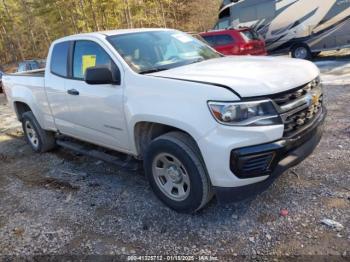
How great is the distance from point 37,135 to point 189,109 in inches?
153

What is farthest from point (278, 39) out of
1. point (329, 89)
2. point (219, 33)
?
point (329, 89)

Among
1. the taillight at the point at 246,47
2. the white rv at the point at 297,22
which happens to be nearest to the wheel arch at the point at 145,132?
the taillight at the point at 246,47

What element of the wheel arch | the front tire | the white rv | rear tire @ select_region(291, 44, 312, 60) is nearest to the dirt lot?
the front tire

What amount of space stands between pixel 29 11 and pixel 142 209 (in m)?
41.8

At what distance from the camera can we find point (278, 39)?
1519 centimetres

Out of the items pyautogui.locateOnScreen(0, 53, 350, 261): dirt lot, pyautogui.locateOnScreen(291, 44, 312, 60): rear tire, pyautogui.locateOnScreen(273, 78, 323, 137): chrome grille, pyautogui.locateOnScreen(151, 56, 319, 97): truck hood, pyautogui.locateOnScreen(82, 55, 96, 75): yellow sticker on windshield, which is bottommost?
pyautogui.locateOnScreen(291, 44, 312, 60): rear tire

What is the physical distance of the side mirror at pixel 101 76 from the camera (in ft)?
11.8

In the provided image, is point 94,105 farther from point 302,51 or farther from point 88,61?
point 302,51

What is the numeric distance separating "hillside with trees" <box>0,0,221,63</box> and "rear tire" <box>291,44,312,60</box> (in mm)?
17914

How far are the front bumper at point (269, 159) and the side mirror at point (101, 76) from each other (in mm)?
1586

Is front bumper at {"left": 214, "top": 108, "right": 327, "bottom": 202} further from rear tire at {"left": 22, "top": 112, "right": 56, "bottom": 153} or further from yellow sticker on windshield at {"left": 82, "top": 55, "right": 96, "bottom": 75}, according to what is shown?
rear tire at {"left": 22, "top": 112, "right": 56, "bottom": 153}

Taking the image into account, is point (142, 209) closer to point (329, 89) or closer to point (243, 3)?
point (329, 89)

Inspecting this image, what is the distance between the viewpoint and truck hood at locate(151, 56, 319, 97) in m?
2.89

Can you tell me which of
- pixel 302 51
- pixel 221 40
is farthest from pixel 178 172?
pixel 302 51
